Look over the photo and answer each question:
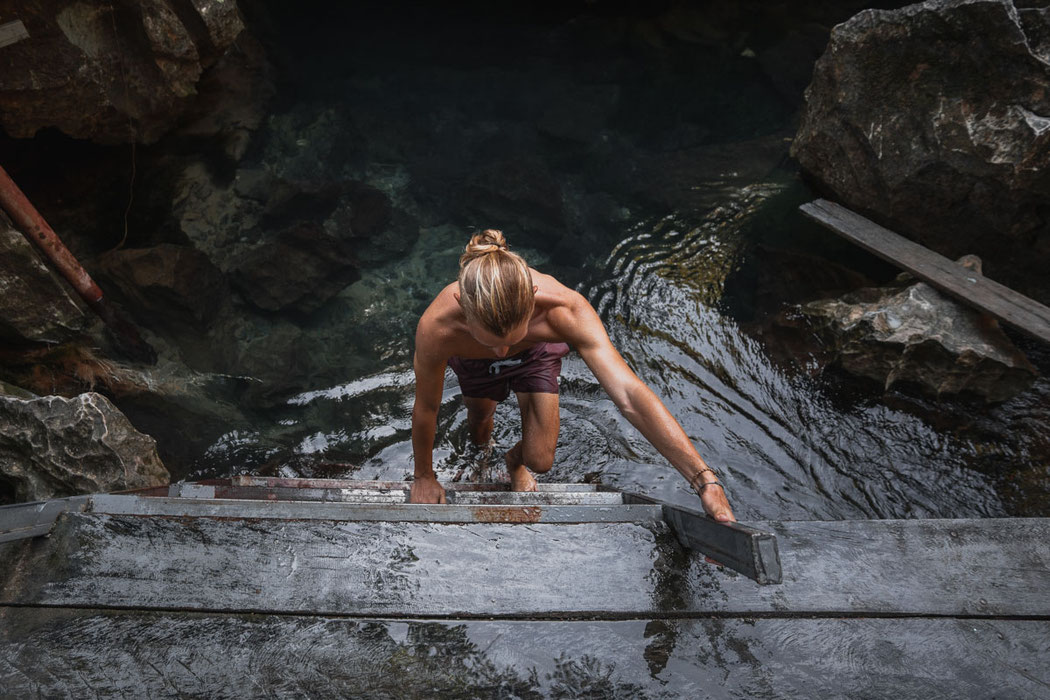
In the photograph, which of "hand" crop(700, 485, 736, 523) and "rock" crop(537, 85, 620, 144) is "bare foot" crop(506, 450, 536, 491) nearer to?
"hand" crop(700, 485, 736, 523)

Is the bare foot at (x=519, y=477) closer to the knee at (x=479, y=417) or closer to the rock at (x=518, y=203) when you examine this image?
the knee at (x=479, y=417)

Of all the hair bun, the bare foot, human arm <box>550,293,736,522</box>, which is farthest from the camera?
the bare foot

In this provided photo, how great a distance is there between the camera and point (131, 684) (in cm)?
218

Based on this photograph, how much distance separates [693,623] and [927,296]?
398 cm

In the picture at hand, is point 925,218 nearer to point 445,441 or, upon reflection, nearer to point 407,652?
point 445,441

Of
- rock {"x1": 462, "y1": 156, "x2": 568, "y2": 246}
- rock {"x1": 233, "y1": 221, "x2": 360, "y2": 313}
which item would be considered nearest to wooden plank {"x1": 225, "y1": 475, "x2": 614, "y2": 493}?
rock {"x1": 233, "y1": 221, "x2": 360, "y2": 313}

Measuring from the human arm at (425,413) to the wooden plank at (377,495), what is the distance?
130 millimetres

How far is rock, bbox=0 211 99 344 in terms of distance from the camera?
15.4 ft

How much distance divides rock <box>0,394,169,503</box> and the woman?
1.95m

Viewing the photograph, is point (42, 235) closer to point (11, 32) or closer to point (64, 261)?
point (64, 261)

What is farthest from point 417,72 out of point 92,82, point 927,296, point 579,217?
point 927,296

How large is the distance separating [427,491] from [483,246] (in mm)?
1328

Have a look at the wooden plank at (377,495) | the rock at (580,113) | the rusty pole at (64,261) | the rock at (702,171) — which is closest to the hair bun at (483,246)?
the wooden plank at (377,495)

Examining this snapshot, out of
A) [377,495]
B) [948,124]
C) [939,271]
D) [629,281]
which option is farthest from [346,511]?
[948,124]
